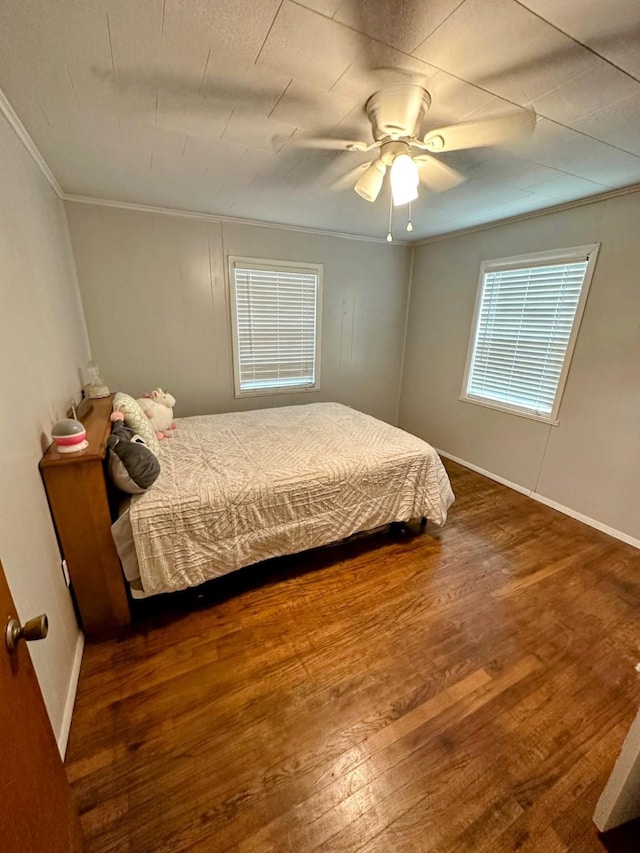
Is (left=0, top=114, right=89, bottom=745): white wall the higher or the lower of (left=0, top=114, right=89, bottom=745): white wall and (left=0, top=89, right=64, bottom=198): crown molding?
the lower

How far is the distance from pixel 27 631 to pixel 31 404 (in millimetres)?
1060

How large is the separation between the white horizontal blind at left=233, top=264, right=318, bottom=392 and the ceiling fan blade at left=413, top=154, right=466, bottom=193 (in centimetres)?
160

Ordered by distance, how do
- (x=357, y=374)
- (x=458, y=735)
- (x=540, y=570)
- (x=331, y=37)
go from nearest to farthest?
1. (x=331, y=37)
2. (x=458, y=735)
3. (x=540, y=570)
4. (x=357, y=374)

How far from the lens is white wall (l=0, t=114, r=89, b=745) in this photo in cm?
111

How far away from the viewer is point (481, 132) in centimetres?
145

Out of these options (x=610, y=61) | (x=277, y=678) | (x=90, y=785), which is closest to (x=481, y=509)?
(x=277, y=678)

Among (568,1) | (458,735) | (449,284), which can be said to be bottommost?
(458,735)

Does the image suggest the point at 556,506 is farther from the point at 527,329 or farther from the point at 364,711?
the point at 364,711

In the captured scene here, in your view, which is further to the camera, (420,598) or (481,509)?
(481,509)

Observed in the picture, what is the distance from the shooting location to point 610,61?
1153 mm

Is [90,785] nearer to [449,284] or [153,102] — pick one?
[153,102]

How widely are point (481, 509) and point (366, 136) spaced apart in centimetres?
275

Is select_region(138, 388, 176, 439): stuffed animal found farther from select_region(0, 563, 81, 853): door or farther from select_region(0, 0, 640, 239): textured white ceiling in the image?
select_region(0, 563, 81, 853): door

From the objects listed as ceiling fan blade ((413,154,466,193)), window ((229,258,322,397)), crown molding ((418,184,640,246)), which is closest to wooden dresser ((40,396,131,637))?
window ((229,258,322,397))
